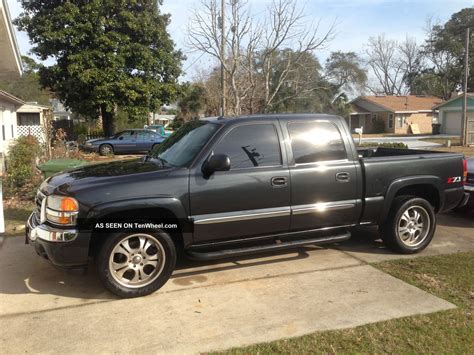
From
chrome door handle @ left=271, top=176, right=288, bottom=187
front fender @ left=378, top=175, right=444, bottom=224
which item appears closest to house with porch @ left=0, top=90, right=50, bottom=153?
chrome door handle @ left=271, top=176, right=288, bottom=187

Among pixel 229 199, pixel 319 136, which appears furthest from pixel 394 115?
pixel 229 199

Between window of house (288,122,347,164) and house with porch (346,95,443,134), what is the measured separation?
4687 cm

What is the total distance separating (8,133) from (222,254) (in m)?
15.7

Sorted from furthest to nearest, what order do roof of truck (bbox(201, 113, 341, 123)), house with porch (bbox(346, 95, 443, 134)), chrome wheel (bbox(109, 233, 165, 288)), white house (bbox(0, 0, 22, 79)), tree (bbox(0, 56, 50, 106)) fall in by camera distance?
house with porch (bbox(346, 95, 443, 134)) < tree (bbox(0, 56, 50, 106)) < white house (bbox(0, 0, 22, 79)) < roof of truck (bbox(201, 113, 341, 123)) < chrome wheel (bbox(109, 233, 165, 288))

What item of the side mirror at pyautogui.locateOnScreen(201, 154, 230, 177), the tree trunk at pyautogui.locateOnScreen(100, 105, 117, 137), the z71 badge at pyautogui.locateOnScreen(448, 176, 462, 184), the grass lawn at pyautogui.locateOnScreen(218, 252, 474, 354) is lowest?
the grass lawn at pyautogui.locateOnScreen(218, 252, 474, 354)

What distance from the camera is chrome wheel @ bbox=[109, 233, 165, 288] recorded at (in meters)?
4.45

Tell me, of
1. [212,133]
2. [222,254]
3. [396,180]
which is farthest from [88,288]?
[396,180]

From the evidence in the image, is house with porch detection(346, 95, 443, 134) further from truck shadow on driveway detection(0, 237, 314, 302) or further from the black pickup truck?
truck shadow on driveway detection(0, 237, 314, 302)

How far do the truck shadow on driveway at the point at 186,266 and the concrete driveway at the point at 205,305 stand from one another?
0.01 metres

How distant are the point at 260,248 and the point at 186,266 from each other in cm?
103

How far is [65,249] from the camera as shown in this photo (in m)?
4.23

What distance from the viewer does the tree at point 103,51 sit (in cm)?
2189

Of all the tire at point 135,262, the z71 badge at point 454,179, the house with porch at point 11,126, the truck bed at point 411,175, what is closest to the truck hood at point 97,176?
the tire at point 135,262

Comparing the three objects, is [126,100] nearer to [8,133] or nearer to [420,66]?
[8,133]
